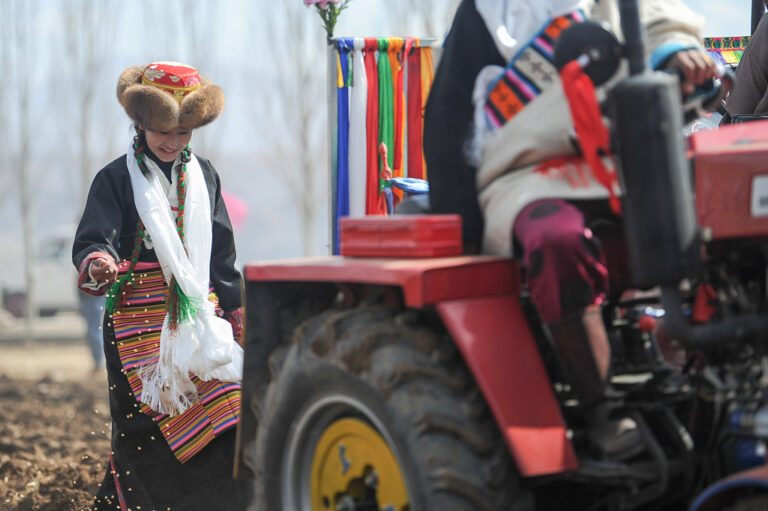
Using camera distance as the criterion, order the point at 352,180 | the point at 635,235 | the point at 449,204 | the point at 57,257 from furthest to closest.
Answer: the point at 57,257, the point at 352,180, the point at 449,204, the point at 635,235

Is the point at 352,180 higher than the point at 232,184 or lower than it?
higher

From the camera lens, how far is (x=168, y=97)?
454cm

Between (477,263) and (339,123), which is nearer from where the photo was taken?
(477,263)

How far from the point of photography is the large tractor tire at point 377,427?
2.39 metres

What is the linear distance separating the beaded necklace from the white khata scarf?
0.08 feet

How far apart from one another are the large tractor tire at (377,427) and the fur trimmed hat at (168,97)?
187 centimetres

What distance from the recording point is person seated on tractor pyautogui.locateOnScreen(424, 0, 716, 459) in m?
2.46

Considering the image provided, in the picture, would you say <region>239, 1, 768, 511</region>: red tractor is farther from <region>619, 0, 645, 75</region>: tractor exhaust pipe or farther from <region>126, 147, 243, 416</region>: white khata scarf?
<region>126, 147, 243, 416</region>: white khata scarf

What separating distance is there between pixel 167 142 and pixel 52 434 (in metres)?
3.38

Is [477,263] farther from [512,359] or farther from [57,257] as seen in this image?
[57,257]

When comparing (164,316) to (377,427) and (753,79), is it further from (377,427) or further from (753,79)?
(753,79)

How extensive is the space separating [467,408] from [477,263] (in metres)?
0.37

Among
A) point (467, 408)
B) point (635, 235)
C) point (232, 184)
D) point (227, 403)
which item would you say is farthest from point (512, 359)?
point (232, 184)

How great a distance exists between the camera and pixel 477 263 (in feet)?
8.48
